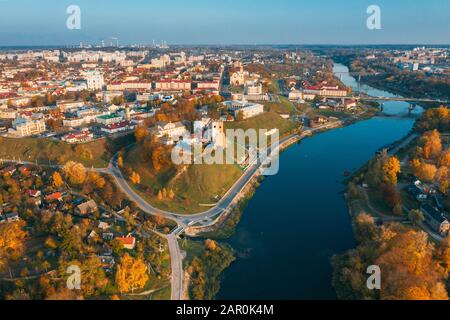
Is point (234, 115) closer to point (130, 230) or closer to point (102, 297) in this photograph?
point (130, 230)

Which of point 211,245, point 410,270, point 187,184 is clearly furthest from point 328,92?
point 410,270

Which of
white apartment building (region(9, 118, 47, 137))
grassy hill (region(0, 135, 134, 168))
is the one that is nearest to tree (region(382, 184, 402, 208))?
grassy hill (region(0, 135, 134, 168))

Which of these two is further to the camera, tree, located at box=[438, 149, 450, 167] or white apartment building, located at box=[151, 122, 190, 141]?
white apartment building, located at box=[151, 122, 190, 141]

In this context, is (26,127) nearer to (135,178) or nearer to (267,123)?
(135,178)

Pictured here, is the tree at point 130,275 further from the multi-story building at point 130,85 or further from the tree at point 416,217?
the multi-story building at point 130,85

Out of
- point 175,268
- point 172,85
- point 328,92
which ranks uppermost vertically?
point 172,85

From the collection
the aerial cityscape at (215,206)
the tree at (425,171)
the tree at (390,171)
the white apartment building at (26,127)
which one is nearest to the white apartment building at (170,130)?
the aerial cityscape at (215,206)

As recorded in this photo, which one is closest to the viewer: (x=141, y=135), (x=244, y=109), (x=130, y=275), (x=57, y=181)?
(x=130, y=275)

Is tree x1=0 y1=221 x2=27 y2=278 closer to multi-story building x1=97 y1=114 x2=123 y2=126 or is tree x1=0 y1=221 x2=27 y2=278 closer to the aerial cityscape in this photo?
the aerial cityscape
